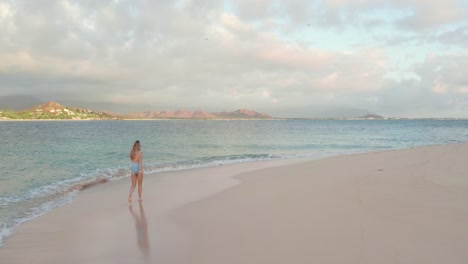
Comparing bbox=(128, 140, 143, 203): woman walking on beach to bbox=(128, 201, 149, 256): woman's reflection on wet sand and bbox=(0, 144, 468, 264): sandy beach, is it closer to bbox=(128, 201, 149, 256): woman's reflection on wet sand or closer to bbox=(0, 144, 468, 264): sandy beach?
bbox=(0, 144, 468, 264): sandy beach

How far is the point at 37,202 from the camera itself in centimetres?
1213

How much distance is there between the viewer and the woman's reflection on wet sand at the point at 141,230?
22.5 ft

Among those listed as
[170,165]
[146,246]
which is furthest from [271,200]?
[170,165]

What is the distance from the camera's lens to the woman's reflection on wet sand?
686cm

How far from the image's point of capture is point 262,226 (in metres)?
7.84

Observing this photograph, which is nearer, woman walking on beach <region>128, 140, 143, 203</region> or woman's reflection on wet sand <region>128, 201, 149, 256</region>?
woman's reflection on wet sand <region>128, 201, 149, 256</region>

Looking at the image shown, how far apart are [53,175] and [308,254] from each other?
17.4 m

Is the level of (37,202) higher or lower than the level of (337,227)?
lower

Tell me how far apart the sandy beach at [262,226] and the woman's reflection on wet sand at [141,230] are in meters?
0.03

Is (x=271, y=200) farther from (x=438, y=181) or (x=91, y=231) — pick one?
(x=438, y=181)

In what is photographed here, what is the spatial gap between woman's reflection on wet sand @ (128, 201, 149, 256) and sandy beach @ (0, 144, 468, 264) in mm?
27

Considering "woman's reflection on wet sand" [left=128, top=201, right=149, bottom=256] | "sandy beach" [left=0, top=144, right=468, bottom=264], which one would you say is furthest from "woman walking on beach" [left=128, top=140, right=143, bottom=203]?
"woman's reflection on wet sand" [left=128, top=201, right=149, bottom=256]

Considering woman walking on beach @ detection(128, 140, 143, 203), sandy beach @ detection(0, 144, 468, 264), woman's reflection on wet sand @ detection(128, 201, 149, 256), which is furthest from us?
woman walking on beach @ detection(128, 140, 143, 203)

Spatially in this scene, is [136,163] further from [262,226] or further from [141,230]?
[262,226]
